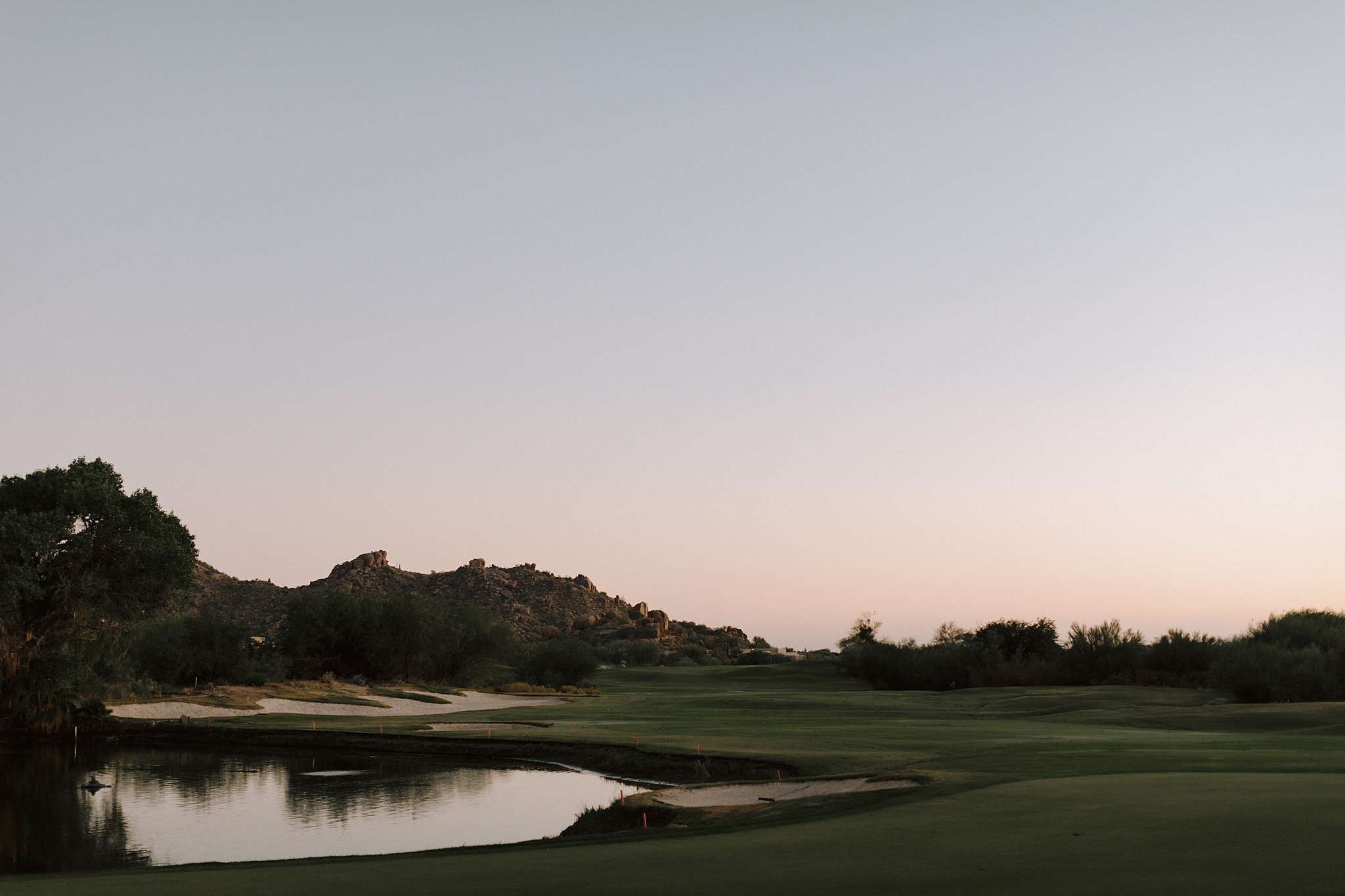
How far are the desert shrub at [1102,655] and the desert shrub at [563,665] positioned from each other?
29.1 m

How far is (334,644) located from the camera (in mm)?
62156

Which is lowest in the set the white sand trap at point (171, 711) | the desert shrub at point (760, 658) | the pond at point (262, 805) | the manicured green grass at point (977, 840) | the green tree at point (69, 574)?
the desert shrub at point (760, 658)

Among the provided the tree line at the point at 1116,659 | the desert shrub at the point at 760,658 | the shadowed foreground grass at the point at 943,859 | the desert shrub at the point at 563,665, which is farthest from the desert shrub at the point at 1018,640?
the shadowed foreground grass at the point at 943,859

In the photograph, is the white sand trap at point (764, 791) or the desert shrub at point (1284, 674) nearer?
the white sand trap at point (764, 791)

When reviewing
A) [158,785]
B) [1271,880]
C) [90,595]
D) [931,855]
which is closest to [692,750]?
[158,785]

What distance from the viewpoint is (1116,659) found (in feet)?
204

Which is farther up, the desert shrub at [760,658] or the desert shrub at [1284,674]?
the desert shrub at [1284,674]

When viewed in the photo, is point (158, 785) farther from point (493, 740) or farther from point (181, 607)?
point (181, 607)

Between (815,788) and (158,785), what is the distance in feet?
57.3

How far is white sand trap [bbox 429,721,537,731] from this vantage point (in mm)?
37344

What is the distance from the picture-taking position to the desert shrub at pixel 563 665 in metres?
67.8

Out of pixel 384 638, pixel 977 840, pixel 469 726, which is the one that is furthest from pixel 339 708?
pixel 977 840

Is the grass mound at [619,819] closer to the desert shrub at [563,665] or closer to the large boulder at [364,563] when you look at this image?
the desert shrub at [563,665]

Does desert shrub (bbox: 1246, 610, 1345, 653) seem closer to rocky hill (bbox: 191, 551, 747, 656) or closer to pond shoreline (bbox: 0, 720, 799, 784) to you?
pond shoreline (bbox: 0, 720, 799, 784)
